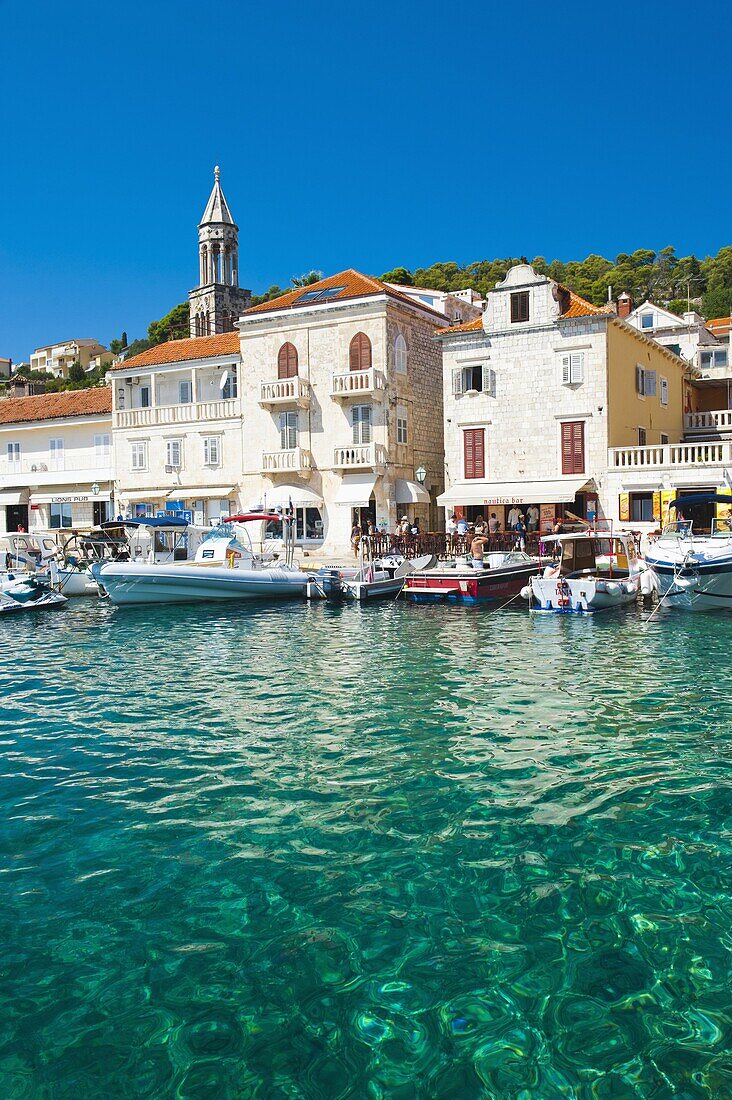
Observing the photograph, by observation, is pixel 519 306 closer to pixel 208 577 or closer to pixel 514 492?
pixel 514 492

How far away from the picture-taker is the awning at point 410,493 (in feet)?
123

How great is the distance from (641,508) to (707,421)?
11347 millimetres

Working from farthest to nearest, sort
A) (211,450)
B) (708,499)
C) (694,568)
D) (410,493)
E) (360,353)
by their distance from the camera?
(211,450)
(360,353)
(410,493)
(708,499)
(694,568)

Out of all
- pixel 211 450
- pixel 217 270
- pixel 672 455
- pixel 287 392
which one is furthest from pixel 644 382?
pixel 217 270

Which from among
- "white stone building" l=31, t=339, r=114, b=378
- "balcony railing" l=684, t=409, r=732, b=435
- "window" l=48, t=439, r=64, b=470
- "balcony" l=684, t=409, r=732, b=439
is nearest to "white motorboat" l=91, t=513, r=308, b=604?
"window" l=48, t=439, r=64, b=470

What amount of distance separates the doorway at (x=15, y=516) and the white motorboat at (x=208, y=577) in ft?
65.2

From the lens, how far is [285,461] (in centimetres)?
3894

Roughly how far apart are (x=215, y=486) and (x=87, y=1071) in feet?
125

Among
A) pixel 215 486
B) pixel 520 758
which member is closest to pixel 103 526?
pixel 215 486

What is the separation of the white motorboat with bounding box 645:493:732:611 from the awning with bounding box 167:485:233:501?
2257 centimetres

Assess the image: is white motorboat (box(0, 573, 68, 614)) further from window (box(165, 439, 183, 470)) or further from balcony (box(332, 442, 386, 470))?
window (box(165, 439, 183, 470))

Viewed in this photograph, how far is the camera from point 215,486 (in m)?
41.7

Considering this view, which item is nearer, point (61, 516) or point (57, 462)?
point (61, 516)

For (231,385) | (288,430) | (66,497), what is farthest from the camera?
(66,497)
